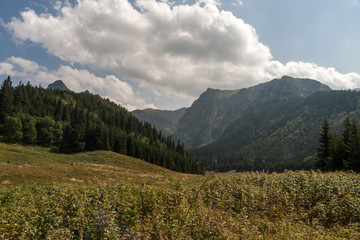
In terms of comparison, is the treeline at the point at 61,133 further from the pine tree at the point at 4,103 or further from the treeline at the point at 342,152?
the treeline at the point at 342,152

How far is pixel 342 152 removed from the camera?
4703 cm

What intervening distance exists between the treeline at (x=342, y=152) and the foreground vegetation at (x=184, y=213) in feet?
125

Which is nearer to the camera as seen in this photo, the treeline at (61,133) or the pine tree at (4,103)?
the treeline at (61,133)

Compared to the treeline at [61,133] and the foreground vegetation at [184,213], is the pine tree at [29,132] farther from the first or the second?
the foreground vegetation at [184,213]

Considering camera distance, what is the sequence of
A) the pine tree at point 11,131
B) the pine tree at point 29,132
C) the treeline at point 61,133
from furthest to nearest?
the pine tree at point 29,132, the treeline at point 61,133, the pine tree at point 11,131

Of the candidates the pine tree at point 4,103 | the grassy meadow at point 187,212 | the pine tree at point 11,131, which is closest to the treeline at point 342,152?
the grassy meadow at point 187,212

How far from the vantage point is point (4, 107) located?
8831 cm

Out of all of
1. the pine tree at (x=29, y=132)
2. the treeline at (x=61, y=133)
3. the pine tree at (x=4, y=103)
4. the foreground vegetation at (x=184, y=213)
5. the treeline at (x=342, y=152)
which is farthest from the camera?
the pine tree at (x=4, y=103)

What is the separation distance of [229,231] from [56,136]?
97.2 meters

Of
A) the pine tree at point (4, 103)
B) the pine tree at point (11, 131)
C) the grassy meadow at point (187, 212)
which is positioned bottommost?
the grassy meadow at point (187, 212)

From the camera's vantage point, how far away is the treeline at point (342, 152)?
137ft

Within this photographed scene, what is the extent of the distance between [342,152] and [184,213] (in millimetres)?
53788

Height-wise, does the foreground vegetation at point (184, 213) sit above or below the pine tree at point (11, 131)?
below

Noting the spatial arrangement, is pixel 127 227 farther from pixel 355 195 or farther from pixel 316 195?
pixel 355 195
